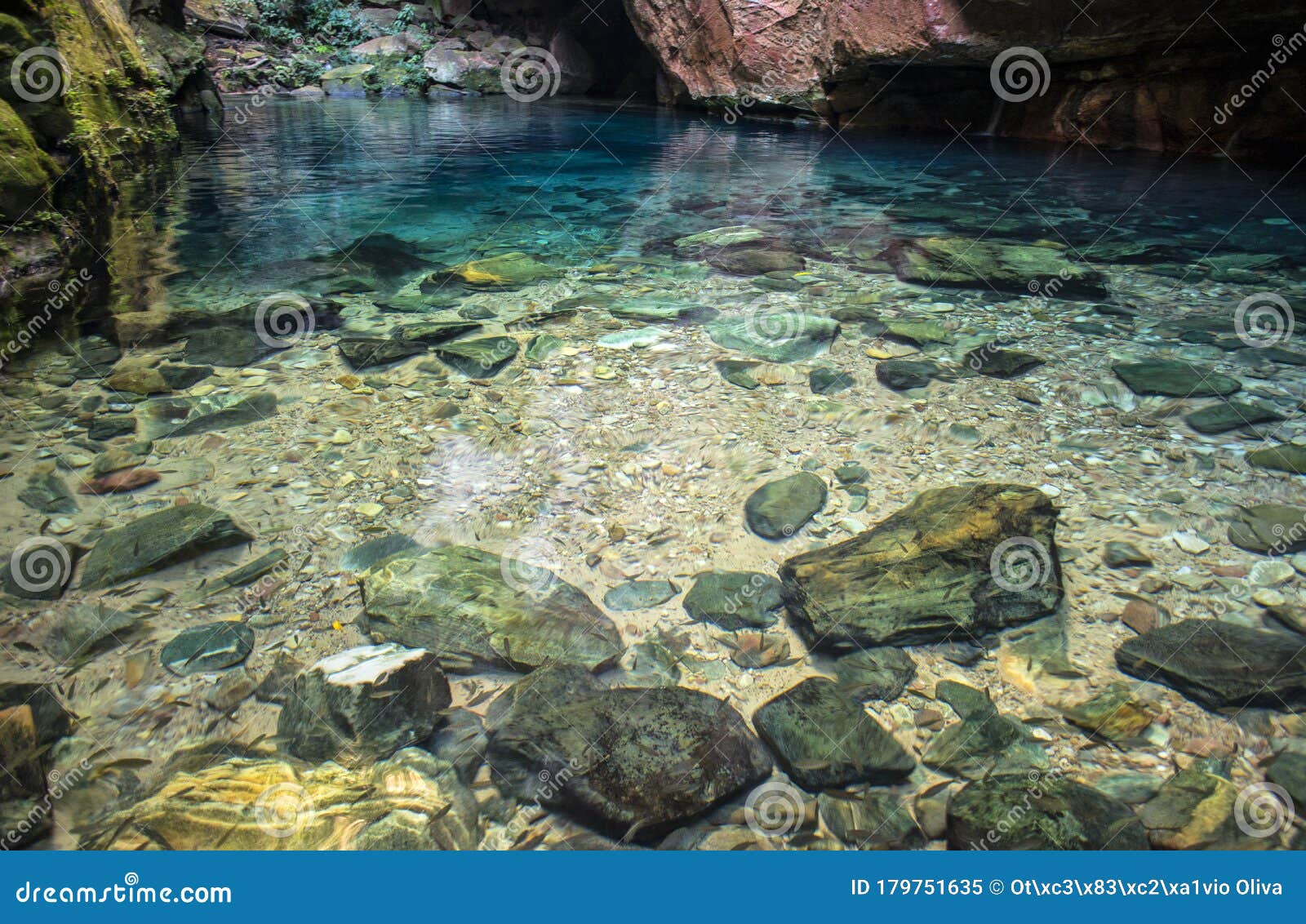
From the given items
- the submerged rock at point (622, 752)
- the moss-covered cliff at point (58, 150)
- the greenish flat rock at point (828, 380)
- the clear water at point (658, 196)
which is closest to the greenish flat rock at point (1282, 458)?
the greenish flat rock at point (828, 380)

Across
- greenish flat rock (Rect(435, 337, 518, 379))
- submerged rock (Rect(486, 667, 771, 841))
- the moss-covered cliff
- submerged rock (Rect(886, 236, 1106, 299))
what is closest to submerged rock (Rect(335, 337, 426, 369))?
greenish flat rock (Rect(435, 337, 518, 379))

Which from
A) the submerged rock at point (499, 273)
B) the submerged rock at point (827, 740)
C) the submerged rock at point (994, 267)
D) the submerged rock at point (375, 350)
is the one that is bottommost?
the submerged rock at point (827, 740)

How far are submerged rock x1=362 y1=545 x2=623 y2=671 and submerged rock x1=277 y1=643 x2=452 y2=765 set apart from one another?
0.11m

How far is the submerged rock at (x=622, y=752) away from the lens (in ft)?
5.63

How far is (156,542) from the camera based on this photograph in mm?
2521

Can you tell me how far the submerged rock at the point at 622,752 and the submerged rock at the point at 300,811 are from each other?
0.53 feet

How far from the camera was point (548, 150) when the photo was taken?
11961 mm

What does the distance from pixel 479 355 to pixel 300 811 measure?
103 inches

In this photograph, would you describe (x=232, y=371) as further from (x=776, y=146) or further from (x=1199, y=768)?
(x=776, y=146)

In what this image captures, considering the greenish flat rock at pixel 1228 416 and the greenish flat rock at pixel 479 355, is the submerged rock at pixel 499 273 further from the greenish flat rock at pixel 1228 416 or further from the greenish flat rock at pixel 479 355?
the greenish flat rock at pixel 1228 416

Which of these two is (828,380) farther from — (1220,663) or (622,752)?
(622,752)

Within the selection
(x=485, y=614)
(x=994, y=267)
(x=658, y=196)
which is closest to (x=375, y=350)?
(x=485, y=614)

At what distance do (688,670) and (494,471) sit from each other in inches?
50.1

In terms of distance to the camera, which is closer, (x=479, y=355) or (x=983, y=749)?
(x=983, y=749)
